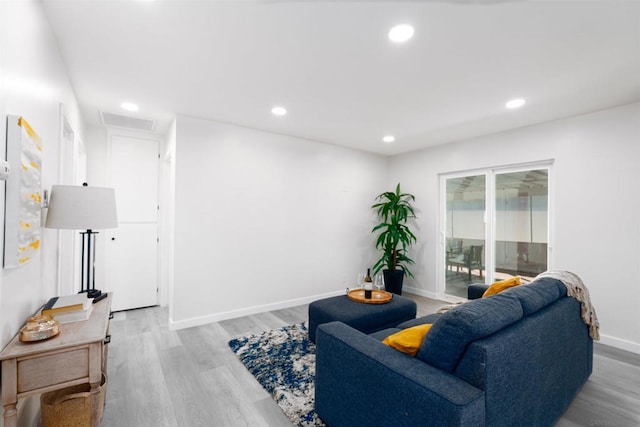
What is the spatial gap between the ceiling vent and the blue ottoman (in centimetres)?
309

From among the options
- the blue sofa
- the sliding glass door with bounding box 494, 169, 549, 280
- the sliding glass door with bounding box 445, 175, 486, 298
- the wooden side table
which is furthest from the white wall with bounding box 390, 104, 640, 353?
the wooden side table

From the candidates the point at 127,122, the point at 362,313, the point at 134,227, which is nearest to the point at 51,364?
the point at 362,313

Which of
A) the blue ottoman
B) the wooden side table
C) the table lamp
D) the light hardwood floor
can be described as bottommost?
the light hardwood floor

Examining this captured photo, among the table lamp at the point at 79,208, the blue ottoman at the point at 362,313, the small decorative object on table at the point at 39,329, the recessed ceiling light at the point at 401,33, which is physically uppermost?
the recessed ceiling light at the point at 401,33

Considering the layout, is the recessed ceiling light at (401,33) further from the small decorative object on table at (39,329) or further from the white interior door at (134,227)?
the white interior door at (134,227)

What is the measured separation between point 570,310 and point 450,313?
46.2 inches

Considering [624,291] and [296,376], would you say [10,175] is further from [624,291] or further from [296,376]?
[624,291]

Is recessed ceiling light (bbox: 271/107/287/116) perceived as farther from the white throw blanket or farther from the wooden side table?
the white throw blanket

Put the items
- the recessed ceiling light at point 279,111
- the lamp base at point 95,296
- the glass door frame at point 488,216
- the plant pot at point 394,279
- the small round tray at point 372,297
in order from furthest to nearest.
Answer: the plant pot at point 394,279, the glass door frame at point 488,216, the recessed ceiling light at point 279,111, the small round tray at point 372,297, the lamp base at point 95,296

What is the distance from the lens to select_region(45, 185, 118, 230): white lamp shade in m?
1.81

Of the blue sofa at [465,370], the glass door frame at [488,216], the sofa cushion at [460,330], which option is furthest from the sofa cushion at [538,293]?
the glass door frame at [488,216]

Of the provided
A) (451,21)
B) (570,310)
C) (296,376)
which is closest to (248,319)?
(296,376)

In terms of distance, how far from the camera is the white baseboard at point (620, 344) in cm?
299

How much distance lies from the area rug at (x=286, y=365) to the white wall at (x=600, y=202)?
10.3ft
